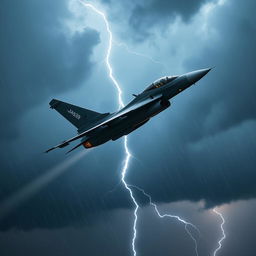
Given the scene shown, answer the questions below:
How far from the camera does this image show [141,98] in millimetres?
28250

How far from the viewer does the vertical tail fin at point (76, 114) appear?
105 feet

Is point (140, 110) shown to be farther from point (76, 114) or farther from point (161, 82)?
point (76, 114)

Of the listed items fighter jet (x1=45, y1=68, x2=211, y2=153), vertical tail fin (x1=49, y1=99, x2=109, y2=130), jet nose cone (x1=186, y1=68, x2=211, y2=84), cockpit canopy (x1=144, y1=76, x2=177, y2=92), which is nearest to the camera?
jet nose cone (x1=186, y1=68, x2=211, y2=84)

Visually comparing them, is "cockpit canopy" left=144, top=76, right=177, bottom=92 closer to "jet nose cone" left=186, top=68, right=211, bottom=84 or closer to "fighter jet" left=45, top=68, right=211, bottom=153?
"fighter jet" left=45, top=68, right=211, bottom=153

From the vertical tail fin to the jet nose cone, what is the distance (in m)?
9.01

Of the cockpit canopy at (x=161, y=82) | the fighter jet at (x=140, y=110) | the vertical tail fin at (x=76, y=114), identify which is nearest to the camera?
the fighter jet at (x=140, y=110)

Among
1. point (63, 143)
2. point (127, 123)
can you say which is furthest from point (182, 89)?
point (63, 143)

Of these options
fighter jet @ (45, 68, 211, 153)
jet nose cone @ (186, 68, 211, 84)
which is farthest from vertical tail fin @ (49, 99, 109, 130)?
jet nose cone @ (186, 68, 211, 84)

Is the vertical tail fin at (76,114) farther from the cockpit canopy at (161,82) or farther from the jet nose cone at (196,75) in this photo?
the jet nose cone at (196,75)

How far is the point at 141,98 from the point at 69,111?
9056 mm

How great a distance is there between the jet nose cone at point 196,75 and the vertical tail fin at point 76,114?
901 cm

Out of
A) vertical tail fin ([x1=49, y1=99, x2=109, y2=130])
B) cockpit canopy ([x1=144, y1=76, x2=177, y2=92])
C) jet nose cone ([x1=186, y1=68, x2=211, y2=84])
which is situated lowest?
jet nose cone ([x1=186, y1=68, x2=211, y2=84])

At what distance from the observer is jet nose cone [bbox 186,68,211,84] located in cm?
2550

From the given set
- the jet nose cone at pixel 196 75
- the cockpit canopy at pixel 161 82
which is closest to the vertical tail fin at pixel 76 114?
the cockpit canopy at pixel 161 82
